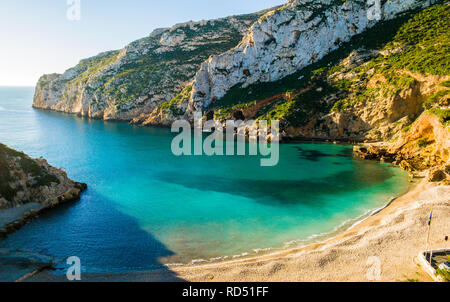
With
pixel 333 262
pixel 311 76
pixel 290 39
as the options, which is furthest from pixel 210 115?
pixel 333 262

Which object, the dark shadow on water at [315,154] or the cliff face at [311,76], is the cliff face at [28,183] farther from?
the cliff face at [311,76]

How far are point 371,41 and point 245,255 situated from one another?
65.9 metres

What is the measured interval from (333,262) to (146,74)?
321 ft

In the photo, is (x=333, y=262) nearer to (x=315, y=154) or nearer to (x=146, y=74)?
(x=315, y=154)

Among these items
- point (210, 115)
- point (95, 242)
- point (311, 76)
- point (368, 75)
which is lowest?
point (95, 242)

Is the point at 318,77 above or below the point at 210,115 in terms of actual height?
above

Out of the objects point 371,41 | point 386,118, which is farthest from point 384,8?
point 386,118

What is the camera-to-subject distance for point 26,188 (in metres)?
Result: 28.8

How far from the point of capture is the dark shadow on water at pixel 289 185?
105ft

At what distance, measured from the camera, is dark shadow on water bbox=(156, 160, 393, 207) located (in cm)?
3203

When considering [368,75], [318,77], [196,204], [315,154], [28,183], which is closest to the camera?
[28,183]

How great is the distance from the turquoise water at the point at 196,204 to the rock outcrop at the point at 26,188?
4.32ft

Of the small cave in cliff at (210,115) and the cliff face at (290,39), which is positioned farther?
the small cave in cliff at (210,115)

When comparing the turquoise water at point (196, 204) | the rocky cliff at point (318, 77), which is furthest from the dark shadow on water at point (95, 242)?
the rocky cliff at point (318, 77)
